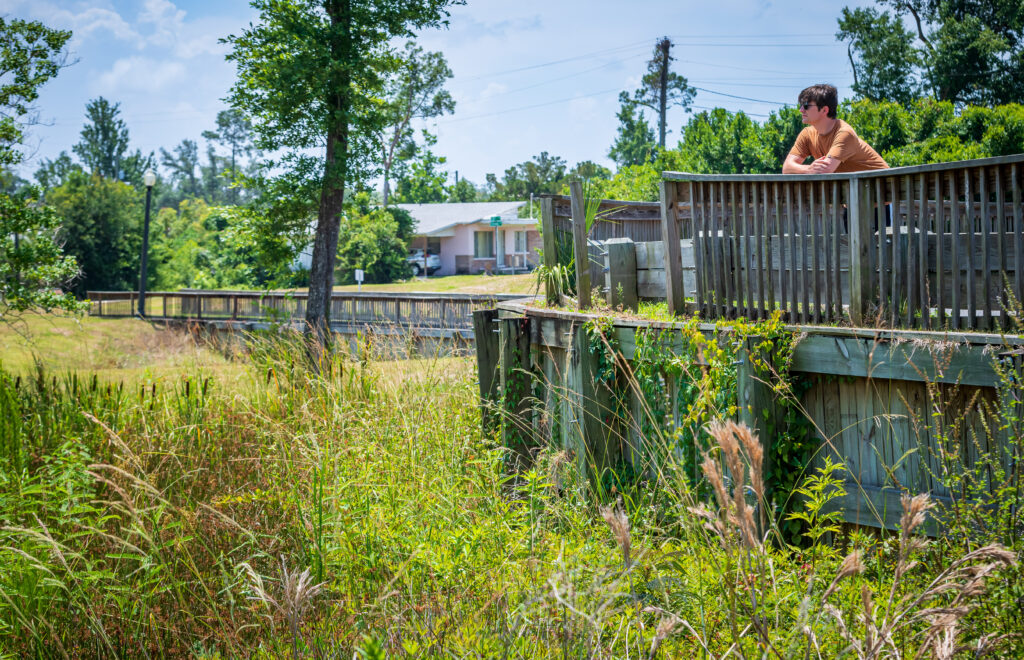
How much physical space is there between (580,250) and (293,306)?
67.2 feet

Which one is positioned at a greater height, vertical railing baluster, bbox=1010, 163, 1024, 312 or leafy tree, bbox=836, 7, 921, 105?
leafy tree, bbox=836, 7, 921, 105

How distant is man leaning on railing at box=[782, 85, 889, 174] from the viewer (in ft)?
17.7

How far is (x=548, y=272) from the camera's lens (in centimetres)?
729

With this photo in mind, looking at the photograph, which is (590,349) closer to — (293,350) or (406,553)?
(406,553)

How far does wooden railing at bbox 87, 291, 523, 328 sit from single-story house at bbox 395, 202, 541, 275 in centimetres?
1831

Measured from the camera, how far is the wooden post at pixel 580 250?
21.0 ft

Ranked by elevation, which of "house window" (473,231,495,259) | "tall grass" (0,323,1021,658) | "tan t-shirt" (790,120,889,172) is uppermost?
"house window" (473,231,495,259)

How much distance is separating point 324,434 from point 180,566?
153cm

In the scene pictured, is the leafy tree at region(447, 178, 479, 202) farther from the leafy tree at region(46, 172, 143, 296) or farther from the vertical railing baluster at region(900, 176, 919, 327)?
the vertical railing baluster at region(900, 176, 919, 327)

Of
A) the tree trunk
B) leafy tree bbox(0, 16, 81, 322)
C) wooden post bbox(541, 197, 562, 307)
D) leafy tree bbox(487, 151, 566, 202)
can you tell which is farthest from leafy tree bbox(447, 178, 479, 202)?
wooden post bbox(541, 197, 562, 307)

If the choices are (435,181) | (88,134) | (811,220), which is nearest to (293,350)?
(811,220)

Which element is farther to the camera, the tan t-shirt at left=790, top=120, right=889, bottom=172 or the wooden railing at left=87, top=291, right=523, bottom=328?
the wooden railing at left=87, top=291, right=523, bottom=328

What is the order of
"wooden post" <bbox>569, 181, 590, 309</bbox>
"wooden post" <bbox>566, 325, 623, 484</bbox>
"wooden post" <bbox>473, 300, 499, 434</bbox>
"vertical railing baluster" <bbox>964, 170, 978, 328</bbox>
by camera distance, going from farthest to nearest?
1. "wooden post" <bbox>473, 300, 499, 434</bbox>
2. "wooden post" <bbox>569, 181, 590, 309</bbox>
3. "wooden post" <bbox>566, 325, 623, 484</bbox>
4. "vertical railing baluster" <bbox>964, 170, 978, 328</bbox>

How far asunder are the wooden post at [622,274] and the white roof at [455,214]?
128 feet
